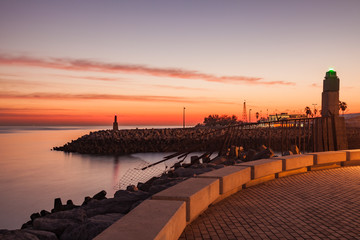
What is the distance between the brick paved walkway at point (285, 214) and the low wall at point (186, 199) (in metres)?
0.25

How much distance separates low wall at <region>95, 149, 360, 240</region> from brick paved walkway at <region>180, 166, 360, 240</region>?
10.0 inches

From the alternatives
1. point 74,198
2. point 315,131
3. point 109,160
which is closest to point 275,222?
point 315,131

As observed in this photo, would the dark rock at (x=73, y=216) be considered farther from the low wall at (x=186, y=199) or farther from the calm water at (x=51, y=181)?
the calm water at (x=51, y=181)

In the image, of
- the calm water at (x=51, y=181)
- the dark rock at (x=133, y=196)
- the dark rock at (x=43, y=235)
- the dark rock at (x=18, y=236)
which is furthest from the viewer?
the calm water at (x=51, y=181)

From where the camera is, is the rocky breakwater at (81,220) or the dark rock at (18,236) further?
the rocky breakwater at (81,220)

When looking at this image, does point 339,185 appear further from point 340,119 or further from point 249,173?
point 340,119

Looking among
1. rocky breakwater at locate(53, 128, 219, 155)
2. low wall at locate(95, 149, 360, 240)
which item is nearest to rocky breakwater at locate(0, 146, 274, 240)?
low wall at locate(95, 149, 360, 240)

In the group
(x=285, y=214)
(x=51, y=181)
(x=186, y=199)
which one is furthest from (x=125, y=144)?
(x=186, y=199)

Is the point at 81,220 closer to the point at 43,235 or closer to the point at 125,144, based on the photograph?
the point at 43,235

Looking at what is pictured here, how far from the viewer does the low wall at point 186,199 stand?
3146mm

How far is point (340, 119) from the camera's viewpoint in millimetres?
11602

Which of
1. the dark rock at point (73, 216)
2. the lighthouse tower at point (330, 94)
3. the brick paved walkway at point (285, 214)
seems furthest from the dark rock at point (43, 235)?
the lighthouse tower at point (330, 94)

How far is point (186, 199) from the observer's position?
14.1 feet

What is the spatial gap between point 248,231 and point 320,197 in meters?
2.74
